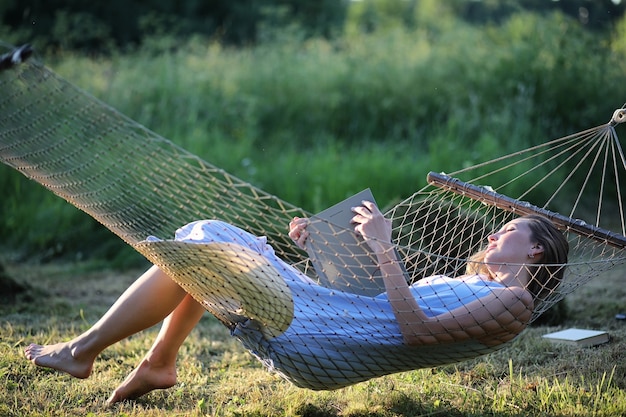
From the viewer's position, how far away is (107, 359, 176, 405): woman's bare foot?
2.34 metres

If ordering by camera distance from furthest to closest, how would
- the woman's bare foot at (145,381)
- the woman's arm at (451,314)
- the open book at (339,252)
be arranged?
the woman's bare foot at (145,381)
the open book at (339,252)
the woman's arm at (451,314)

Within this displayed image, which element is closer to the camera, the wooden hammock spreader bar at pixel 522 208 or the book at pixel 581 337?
the wooden hammock spreader bar at pixel 522 208

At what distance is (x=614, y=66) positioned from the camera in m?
6.88

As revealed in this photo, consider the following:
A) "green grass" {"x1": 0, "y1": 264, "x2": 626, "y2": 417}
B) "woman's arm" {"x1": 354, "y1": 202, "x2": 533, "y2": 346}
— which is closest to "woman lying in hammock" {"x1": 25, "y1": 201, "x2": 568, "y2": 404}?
"woman's arm" {"x1": 354, "y1": 202, "x2": 533, "y2": 346}

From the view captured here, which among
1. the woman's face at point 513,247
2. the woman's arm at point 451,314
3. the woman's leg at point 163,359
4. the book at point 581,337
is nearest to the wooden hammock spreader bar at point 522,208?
the woman's face at point 513,247

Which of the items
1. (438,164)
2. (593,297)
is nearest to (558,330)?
(593,297)

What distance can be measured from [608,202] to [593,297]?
253 cm

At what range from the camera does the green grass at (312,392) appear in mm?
2270

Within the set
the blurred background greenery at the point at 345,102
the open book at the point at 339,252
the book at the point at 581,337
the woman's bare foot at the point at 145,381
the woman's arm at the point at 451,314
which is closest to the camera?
the woman's arm at the point at 451,314

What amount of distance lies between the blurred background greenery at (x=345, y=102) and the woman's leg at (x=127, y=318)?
2766mm

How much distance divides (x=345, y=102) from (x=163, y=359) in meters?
4.80

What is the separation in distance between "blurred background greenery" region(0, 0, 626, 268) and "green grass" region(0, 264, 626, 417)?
2.18 meters

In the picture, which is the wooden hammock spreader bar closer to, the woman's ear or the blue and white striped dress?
the woman's ear

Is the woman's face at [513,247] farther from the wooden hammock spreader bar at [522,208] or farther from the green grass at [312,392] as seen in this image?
the green grass at [312,392]
